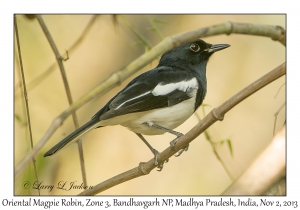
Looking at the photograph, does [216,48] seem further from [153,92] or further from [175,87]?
[153,92]

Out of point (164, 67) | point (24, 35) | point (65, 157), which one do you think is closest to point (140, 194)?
point (65, 157)

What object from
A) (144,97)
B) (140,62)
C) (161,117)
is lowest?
(140,62)

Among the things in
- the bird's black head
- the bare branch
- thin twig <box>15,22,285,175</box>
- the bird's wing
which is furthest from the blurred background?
the bare branch

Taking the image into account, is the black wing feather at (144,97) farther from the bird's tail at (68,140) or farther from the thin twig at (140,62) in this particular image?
the thin twig at (140,62)

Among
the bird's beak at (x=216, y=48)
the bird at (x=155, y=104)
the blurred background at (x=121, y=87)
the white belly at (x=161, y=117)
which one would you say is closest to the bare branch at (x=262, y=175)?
the bird at (x=155, y=104)

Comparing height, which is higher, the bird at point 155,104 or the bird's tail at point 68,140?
the bird at point 155,104

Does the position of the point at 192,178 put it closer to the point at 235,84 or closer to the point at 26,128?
the point at 235,84

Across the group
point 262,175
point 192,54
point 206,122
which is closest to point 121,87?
point 192,54

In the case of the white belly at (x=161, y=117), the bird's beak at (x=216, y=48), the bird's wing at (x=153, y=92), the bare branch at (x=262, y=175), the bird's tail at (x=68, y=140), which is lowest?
the bare branch at (x=262, y=175)
